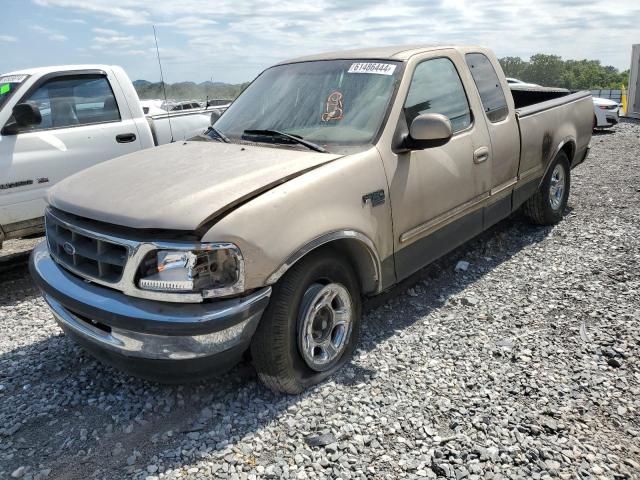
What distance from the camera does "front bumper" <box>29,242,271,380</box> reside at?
100 inches

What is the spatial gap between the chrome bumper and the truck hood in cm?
39

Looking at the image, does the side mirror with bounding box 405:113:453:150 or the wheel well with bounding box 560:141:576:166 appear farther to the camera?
the wheel well with bounding box 560:141:576:166

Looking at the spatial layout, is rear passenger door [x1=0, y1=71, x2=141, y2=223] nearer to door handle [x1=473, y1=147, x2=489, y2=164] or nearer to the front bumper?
the front bumper

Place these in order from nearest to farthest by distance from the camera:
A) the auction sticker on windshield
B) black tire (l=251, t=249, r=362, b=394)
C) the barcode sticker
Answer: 1. black tire (l=251, t=249, r=362, b=394)
2. the auction sticker on windshield
3. the barcode sticker

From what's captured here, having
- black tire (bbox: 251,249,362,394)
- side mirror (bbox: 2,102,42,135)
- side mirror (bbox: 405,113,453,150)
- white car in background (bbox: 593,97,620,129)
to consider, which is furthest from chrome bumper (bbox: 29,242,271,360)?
white car in background (bbox: 593,97,620,129)

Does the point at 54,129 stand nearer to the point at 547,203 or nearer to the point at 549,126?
the point at 549,126

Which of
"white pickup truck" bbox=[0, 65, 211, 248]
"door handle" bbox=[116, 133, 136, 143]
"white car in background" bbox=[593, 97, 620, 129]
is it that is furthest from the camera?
"white car in background" bbox=[593, 97, 620, 129]

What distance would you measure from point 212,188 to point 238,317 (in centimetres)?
70

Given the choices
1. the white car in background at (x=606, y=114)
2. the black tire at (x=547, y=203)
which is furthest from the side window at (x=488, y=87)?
the white car in background at (x=606, y=114)

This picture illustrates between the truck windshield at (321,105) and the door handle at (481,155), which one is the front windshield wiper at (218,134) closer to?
the truck windshield at (321,105)

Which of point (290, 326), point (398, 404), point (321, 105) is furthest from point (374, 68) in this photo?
point (398, 404)

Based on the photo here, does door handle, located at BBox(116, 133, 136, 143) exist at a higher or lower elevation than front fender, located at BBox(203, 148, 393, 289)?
higher

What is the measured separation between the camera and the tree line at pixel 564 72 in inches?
2181

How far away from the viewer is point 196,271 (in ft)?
8.39
